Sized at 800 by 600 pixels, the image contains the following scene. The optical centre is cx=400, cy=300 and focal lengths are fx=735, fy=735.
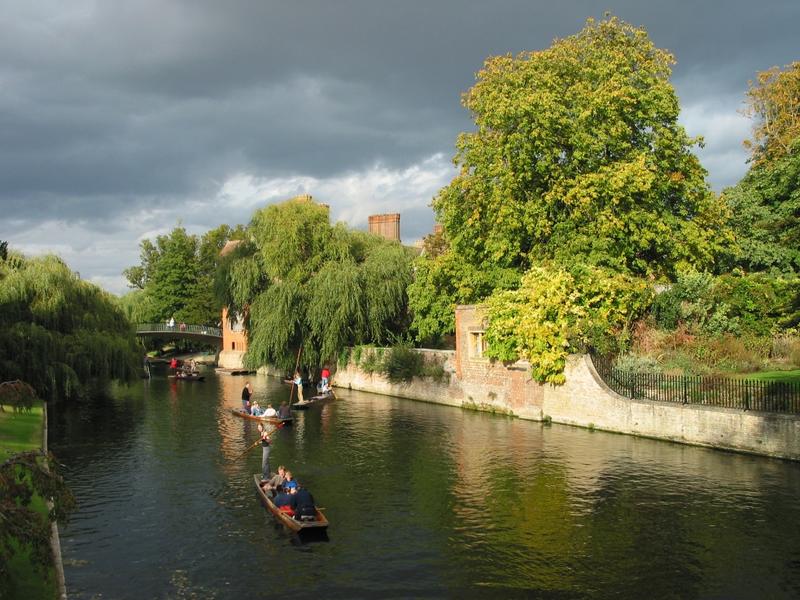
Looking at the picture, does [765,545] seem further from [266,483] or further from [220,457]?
[220,457]

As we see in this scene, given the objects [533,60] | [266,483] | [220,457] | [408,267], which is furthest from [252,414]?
[533,60]

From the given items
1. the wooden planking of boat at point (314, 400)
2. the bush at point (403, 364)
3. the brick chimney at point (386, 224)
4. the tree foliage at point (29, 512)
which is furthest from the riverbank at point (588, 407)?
the brick chimney at point (386, 224)

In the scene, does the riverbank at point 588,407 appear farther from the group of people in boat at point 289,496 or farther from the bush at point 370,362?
the group of people in boat at point 289,496

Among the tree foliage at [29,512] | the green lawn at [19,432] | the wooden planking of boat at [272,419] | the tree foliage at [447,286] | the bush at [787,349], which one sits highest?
the tree foliage at [447,286]

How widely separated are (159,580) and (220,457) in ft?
36.1

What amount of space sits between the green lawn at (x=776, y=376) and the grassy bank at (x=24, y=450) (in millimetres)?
21193

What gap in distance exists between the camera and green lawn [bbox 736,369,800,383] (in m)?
24.0

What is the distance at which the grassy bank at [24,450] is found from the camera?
11.2 metres

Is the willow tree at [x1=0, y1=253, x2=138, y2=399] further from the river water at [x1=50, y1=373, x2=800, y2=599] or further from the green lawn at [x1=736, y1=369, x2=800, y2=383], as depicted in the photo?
the green lawn at [x1=736, y1=369, x2=800, y2=383]

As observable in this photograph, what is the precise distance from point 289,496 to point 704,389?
15179 mm

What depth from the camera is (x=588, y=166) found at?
32.2m

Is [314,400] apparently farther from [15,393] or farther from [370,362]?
[15,393]

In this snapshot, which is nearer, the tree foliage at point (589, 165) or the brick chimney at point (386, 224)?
the tree foliage at point (589, 165)

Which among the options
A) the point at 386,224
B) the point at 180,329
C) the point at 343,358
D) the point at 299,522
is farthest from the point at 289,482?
the point at 180,329
